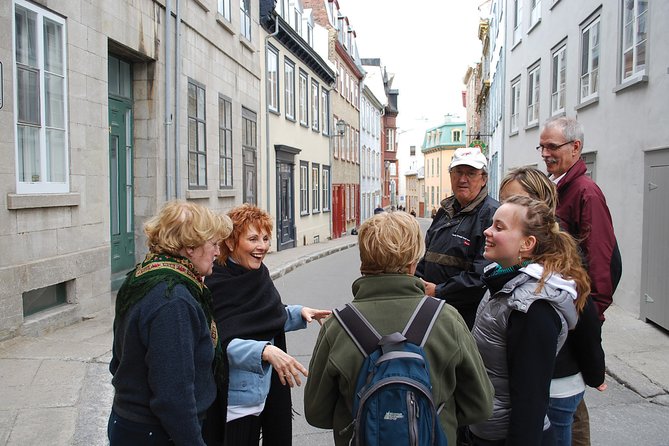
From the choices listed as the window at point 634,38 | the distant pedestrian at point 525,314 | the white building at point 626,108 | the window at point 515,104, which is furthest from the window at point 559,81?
the distant pedestrian at point 525,314

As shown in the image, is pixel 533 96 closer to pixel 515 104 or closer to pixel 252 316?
pixel 515 104

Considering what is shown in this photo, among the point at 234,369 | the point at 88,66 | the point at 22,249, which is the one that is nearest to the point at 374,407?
the point at 234,369

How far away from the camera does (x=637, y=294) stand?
898 centimetres

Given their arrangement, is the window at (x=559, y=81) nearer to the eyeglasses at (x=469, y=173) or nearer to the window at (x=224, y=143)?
the window at (x=224, y=143)

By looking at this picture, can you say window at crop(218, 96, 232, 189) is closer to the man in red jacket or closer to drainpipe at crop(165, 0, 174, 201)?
drainpipe at crop(165, 0, 174, 201)

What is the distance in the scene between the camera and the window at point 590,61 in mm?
11742

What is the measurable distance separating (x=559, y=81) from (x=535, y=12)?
A: 3336mm

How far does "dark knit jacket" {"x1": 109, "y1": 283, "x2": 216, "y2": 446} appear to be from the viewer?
222 centimetres

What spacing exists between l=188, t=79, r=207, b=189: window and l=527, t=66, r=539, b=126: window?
9239mm

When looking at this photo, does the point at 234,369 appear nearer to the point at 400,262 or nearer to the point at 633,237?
the point at 400,262

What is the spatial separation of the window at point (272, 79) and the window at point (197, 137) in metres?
6.26

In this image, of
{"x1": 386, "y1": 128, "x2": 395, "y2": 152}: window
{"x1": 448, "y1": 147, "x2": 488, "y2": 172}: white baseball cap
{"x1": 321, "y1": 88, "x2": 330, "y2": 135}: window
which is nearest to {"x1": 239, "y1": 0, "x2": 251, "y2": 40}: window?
{"x1": 321, "y1": 88, "x2": 330, "y2": 135}: window

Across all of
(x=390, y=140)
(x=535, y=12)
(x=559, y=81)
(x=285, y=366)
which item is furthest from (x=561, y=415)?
(x=390, y=140)

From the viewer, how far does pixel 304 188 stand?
2414 cm
